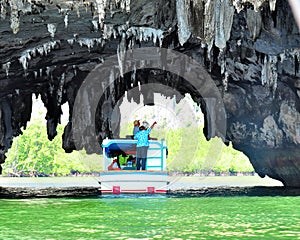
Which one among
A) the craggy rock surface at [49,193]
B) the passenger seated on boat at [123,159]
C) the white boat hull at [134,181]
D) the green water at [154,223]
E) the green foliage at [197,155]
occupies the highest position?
the green foliage at [197,155]

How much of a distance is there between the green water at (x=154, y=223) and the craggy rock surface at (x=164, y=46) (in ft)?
16.5

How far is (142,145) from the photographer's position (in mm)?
18422

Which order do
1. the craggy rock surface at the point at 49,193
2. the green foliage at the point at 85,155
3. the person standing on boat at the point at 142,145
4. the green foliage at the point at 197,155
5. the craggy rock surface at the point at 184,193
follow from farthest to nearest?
the green foliage at the point at 197,155
the green foliage at the point at 85,155
the craggy rock surface at the point at 49,193
the craggy rock surface at the point at 184,193
the person standing on boat at the point at 142,145

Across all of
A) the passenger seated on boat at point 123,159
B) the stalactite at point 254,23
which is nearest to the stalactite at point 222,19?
the stalactite at point 254,23

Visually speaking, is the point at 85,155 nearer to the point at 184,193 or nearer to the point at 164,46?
the point at 184,193

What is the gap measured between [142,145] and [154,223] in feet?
30.2

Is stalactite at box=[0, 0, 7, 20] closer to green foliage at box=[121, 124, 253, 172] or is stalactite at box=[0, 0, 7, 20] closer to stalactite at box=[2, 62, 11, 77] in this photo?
stalactite at box=[2, 62, 11, 77]

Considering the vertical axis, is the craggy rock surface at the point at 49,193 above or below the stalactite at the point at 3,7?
below

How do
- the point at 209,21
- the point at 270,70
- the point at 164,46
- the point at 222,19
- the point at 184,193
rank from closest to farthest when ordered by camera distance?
1. the point at 209,21
2. the point at 222,19
3. the point at 164,46
4. the point at 270,70
5. the point at 184,193

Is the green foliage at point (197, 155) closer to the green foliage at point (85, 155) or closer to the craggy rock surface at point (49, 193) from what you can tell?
the green foliage at point (85, 155)

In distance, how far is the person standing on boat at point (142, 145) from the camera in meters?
18.2

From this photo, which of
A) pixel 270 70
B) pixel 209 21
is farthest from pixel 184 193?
pixel 209 21

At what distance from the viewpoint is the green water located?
789 cm

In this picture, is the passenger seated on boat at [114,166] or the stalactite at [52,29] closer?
the stalactite at [52,29]
